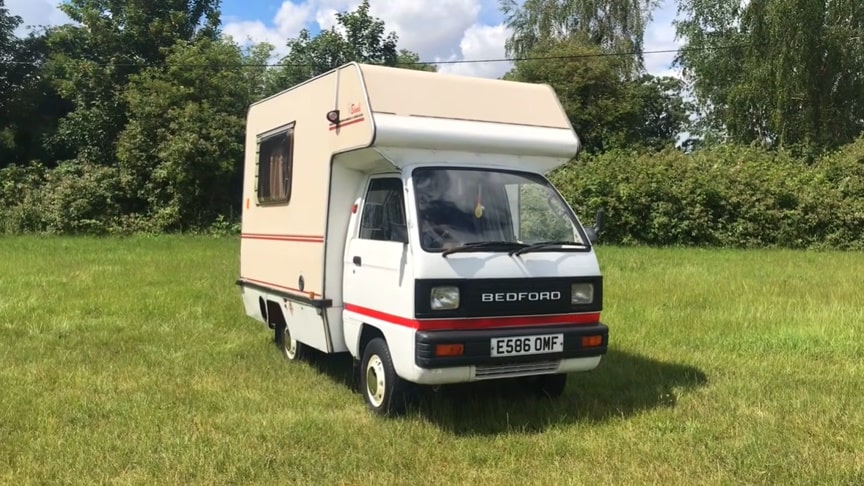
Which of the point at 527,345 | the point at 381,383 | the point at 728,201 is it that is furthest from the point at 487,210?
the point at 728,201

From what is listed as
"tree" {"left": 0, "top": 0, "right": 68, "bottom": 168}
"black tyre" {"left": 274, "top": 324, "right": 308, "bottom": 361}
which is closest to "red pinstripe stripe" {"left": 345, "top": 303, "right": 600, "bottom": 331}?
"black tyre" {"left": 274, "top": 324, "right": 308, "bottom": 361}

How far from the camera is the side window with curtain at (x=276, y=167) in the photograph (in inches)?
283

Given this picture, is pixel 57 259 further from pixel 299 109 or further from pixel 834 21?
pixel 834 21

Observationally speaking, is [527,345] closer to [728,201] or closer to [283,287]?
[283,287]

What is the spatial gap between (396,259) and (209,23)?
95.5ft

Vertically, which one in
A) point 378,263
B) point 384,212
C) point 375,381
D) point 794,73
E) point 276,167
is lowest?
point 375,381

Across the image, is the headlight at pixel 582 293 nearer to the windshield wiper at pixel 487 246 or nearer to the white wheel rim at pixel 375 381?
the windshield wiper at pixel 487 246

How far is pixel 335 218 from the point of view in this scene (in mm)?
6211

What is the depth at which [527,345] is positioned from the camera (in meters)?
5.34

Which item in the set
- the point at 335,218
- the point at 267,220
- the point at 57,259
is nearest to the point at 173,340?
the point at 267,220

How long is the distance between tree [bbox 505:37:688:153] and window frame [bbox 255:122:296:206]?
85.6 feet

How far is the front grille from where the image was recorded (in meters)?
5.32

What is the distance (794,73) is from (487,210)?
25823mm

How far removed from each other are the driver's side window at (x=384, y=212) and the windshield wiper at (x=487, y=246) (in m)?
0.40
